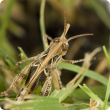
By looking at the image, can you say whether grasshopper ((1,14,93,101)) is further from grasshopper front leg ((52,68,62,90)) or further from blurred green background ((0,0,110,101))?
blurred green background ((0,0,110,101))

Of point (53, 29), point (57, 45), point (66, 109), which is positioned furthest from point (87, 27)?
point (66, 109)

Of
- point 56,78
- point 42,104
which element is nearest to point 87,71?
point 56,78

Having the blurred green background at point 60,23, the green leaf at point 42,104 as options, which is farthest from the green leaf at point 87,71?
the blurred green background at point 60,23

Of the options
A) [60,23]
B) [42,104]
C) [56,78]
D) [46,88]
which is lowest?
[42,104]

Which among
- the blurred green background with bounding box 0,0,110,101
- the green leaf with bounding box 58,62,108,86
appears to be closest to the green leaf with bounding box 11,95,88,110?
the green leaf with bounding box 58,62,108,86

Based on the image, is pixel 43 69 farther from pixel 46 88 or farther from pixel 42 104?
pixel 42 104

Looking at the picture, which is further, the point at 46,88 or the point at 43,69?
the point at 43,69

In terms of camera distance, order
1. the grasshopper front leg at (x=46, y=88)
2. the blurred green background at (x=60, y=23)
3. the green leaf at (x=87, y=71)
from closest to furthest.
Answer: the grasshopper front leg at (x=46, y=88) < the green leaf at (x=87, y=71) < the blurred green background at (x=60, y=23)

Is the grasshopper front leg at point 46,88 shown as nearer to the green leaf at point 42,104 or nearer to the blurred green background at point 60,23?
the green leaf at point 42,104

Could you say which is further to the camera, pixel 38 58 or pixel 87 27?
pixel 87 27

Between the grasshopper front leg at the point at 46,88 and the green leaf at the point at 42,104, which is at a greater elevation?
the grasshopper front leg at the point at 46,88

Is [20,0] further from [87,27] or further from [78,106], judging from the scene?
[78,106]
